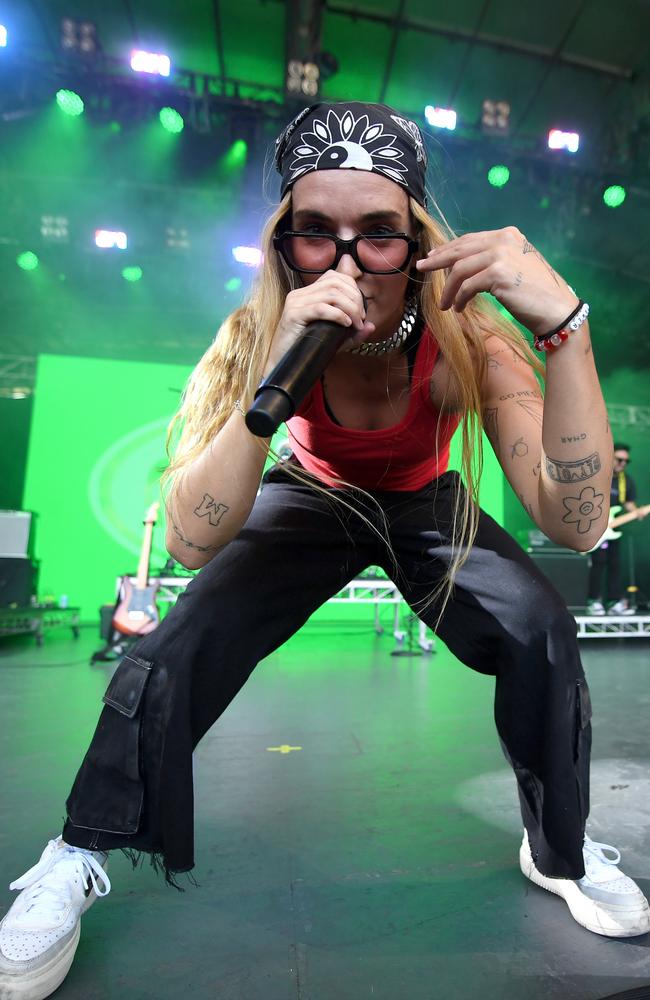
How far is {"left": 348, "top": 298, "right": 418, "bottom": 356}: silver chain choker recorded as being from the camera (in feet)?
3.28

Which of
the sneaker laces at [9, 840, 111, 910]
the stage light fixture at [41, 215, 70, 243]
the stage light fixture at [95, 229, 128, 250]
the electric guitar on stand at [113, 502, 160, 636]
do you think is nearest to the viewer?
the sneaker laces at [9, 840, 111, 910]

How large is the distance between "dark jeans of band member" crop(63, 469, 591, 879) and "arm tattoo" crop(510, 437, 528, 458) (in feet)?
0.67

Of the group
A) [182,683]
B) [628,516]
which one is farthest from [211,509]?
[628,516]

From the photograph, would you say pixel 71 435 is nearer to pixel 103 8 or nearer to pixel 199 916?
pixel 103 8

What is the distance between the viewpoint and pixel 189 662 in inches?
35.7

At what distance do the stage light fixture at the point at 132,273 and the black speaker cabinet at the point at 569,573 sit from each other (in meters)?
6.40

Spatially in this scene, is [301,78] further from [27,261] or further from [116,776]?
[116,776]

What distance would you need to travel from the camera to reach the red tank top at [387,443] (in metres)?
1.06

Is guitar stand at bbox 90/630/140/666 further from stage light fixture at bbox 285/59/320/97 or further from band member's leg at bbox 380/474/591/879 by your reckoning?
stage light fixture at bbox 285/59/320/97

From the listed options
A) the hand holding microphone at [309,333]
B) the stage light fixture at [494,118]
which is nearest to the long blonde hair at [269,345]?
the hand holding microphone at [309,333]

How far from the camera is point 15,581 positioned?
4945 mm

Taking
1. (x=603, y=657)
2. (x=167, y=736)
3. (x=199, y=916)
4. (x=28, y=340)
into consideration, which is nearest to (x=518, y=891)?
(x=199, y=916)

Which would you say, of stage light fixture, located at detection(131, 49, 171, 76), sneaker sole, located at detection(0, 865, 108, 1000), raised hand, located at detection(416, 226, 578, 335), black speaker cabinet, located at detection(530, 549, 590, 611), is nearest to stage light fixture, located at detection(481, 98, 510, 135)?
stage light fixture, located at detection(131, 49, 171, 76)

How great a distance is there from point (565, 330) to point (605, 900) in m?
0.88
